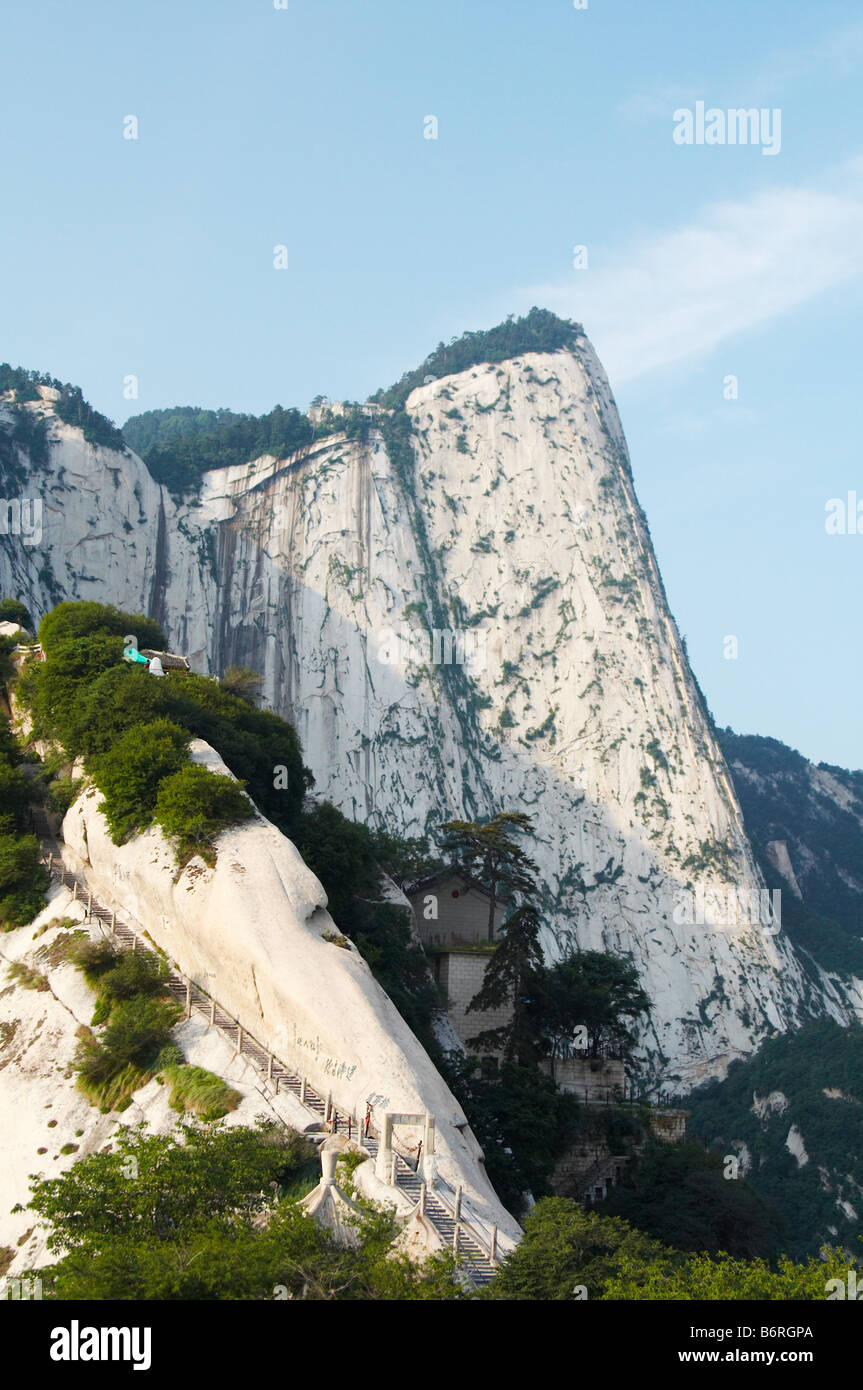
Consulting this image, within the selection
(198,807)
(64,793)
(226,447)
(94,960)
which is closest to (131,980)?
(94,960)

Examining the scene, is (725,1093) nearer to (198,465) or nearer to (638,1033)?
(638,1033)

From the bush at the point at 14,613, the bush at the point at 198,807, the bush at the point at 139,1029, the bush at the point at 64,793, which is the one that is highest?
the bush at the point at 14,613

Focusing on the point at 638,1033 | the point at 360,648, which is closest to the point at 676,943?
the point at 638,1033

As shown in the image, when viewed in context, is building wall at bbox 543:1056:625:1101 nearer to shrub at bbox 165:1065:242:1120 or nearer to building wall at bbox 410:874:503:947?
building wall at bbox 410:874:503:947

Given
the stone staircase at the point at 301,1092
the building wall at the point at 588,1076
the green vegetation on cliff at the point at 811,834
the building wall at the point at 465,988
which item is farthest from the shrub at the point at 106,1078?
the green vegetation on cliff at the point at 811,834

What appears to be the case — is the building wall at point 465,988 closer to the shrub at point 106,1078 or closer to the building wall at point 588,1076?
the building wall at point 588,1076

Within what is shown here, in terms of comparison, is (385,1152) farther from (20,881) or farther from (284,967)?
(20,881)

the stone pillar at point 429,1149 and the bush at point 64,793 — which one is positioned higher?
the bush at point 64,793
